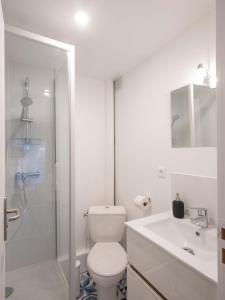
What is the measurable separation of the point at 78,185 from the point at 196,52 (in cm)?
178

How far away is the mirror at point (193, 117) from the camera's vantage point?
1290 millimetres

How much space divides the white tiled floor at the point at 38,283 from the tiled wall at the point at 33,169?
8cm

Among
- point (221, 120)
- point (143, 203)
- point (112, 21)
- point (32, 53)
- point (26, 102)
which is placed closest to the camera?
point (221, 120)

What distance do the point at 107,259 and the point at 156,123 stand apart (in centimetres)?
136

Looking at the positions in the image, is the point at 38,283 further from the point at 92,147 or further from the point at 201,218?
the point at 201,218

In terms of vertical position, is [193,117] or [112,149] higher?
[193,117]

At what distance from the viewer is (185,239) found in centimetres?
129

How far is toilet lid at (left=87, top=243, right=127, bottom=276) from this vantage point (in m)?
1.55

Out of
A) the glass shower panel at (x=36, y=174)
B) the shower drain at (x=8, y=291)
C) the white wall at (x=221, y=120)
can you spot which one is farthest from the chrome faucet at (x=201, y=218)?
the shower drain at (x=8, y=291)

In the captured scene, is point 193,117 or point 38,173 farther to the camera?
point 38,173

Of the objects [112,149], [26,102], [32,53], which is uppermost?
[32,53]

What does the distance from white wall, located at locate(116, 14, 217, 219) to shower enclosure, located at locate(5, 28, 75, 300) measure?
786mm

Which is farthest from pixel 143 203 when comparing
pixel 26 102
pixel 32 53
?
pixel 32 53

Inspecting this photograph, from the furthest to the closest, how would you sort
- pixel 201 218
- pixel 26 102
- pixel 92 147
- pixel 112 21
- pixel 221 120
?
pixel 92 147 < pixel 26 102 < pixel 112 21 < pixel 201 218 < pixel 221 120
